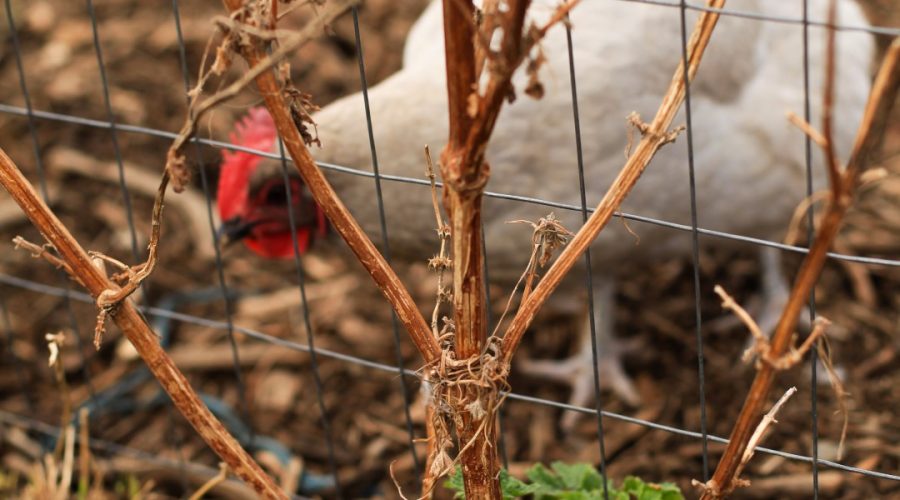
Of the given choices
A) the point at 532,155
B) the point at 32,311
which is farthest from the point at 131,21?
the point at 532,155

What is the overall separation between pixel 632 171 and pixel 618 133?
1.02 m

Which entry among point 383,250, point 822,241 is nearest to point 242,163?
point 383,250

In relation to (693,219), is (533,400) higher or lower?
lower

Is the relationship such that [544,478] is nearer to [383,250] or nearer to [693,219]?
[693,219]

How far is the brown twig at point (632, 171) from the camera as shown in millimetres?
1243

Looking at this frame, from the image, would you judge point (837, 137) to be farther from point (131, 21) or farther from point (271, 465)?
point (131, 21)


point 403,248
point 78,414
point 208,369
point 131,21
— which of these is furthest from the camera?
point 131,21

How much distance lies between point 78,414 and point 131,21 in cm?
226

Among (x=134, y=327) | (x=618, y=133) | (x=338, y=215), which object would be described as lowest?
(x=134, y=327)

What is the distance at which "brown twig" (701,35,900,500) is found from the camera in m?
1.00

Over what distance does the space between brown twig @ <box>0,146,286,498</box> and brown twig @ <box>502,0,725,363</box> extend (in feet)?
1.50

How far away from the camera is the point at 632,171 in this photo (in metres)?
1.27

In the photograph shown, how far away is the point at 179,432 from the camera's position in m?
2.74

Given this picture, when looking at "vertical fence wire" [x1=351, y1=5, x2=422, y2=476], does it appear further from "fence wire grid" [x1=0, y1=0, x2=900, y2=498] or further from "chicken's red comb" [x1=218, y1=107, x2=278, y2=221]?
"chicken's red comb" [x1=218, y1=107, x2=278, y2=221]
